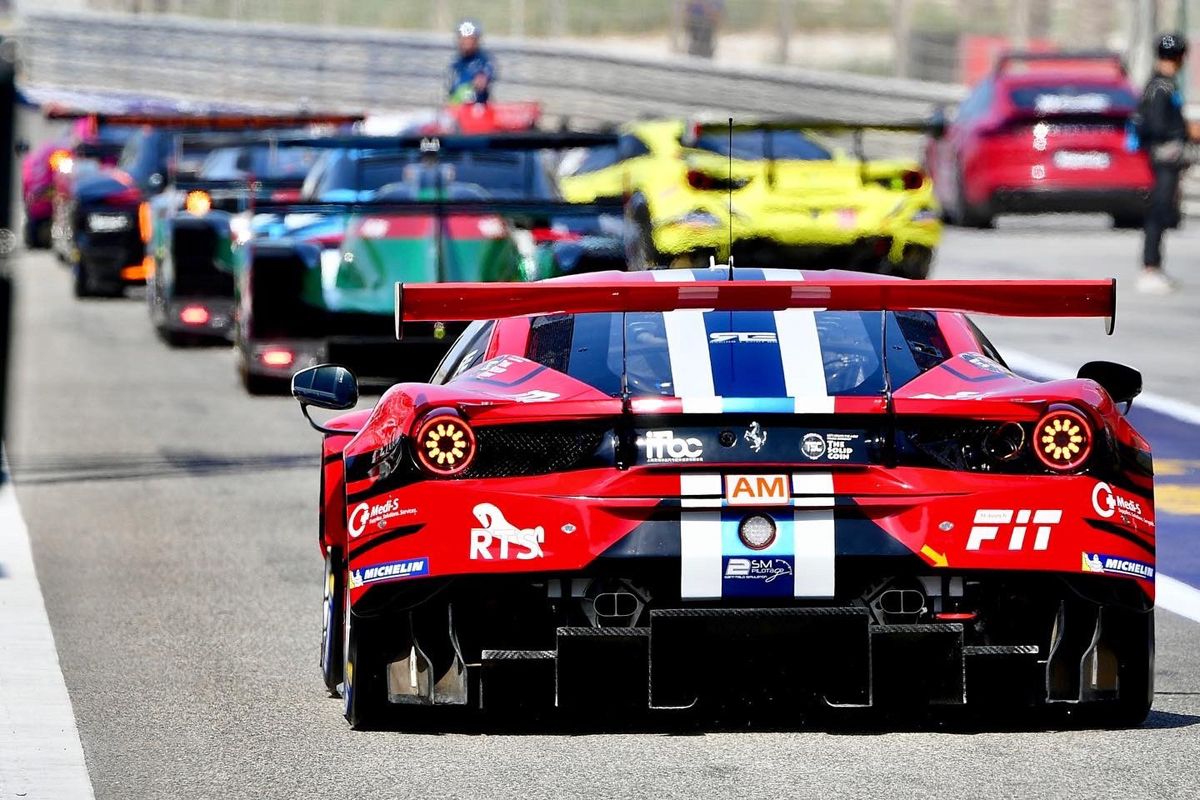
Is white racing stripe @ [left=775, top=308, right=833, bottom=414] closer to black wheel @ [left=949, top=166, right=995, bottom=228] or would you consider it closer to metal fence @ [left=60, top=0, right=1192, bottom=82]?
black wheel @ [left=949, top=166, right=995, bottom=228]

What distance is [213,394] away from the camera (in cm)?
1580

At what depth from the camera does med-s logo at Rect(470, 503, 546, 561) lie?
6141 millimetres

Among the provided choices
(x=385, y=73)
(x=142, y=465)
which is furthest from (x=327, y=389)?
(x=385, y=73)

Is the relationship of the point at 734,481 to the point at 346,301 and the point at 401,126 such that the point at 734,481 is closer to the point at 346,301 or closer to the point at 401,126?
the point at 346,301

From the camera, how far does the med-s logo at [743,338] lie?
22.1 ft

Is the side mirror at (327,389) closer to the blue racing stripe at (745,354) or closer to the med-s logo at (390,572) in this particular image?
the med-s logo at (390,572)

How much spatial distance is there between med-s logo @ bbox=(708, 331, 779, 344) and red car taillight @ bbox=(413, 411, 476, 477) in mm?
777

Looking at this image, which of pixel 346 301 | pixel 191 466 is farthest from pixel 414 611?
pixel 346 301

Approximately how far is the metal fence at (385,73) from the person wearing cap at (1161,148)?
11495 millimetres

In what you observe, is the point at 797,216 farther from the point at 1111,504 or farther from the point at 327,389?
the point at 1111,504

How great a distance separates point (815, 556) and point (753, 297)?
0.61 metres

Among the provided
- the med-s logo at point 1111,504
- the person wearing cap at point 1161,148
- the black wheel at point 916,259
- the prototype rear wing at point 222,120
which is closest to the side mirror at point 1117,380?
the med-s logo at point 1111,504

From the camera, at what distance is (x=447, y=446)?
6.27 meters

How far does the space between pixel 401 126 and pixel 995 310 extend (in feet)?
48.0
